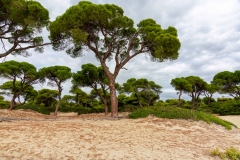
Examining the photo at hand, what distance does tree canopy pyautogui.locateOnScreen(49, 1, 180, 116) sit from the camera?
13.3m

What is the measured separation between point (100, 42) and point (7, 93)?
996 inches

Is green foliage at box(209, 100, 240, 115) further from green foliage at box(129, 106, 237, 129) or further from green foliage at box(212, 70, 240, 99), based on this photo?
green foliage at box(129, 106, 237, 129)

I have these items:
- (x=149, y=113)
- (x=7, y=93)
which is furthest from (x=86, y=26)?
(x=7, y=93)

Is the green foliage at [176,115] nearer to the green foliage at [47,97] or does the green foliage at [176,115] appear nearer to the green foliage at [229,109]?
the green foliage at [229,109]

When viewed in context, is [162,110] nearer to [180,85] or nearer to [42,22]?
[42,22]

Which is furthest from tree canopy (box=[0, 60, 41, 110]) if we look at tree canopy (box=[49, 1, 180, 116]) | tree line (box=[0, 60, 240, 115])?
tree canopy (box=[49, 1, 180, 116])

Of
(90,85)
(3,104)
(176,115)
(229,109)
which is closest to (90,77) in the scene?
(90,85)

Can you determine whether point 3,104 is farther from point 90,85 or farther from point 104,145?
point 104,145

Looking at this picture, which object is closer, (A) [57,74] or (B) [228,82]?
(A) [57,74]

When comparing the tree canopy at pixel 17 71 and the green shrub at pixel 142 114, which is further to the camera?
the tree canopy at pixel 17 71

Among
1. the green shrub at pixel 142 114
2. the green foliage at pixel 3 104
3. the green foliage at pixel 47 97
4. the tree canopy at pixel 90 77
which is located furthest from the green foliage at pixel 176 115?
the green foliage at pixel 3 104

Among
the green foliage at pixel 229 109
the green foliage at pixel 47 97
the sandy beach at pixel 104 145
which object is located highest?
the green foliage at pixel 47 97

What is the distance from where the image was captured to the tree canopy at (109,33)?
1329 centimetres

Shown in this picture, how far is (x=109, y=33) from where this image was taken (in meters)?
15.1
